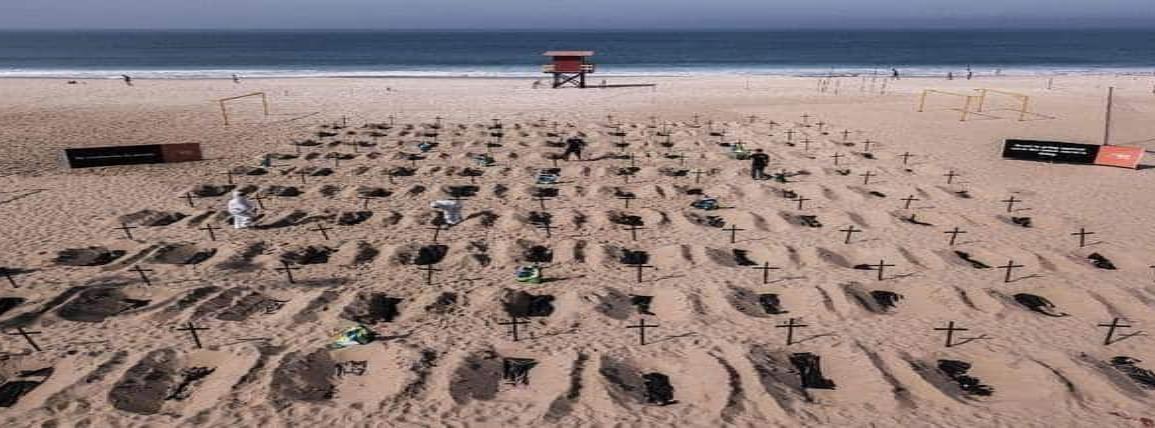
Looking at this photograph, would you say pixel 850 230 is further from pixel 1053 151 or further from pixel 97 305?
pixel 97 305

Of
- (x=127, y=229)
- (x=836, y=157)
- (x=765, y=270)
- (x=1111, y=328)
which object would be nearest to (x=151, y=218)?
(x=127, y=229)

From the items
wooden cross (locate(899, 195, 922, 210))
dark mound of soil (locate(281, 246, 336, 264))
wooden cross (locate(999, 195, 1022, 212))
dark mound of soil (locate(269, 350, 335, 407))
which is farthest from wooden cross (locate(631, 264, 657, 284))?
wooden cross (locate(999, 195, 1022, 212))

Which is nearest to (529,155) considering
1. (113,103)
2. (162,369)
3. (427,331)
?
(427,331)

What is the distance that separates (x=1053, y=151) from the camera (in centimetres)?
1869

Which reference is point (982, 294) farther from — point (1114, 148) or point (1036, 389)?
point (1114, 148)

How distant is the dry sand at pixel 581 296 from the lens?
24.0 ft

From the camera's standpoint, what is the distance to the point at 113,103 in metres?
32.7

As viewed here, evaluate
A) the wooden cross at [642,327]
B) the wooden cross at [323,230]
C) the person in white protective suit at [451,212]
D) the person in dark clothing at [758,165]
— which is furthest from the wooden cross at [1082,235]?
the wooden cross at [323,230]

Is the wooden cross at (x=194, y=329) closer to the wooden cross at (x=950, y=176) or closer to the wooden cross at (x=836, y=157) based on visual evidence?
the wooden cross at (x=836, y=157)

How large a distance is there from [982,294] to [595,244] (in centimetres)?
707

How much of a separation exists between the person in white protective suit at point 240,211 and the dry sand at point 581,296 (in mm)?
401

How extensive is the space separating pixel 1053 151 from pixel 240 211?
78.4 ft

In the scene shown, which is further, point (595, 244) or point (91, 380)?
point (595, 244)

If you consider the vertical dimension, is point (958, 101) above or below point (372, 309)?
above
